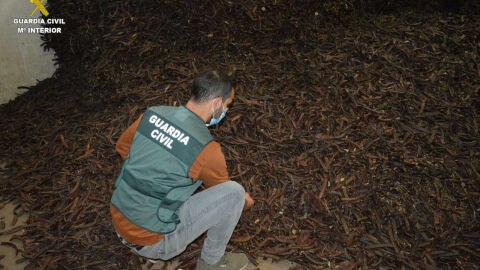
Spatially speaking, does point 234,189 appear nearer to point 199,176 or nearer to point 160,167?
point 199,176

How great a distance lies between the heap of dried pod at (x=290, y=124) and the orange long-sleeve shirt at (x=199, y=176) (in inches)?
37.0

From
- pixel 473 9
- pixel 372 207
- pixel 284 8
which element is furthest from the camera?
pixel 473 9

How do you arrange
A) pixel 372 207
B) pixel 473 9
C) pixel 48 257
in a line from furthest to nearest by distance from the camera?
pixel 473 9, pixel 372 207, pixel 48 257

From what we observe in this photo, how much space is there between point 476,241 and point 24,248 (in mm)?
4410

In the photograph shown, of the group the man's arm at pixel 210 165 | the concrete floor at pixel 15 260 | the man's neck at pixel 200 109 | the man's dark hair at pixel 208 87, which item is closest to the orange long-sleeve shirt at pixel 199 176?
the man's arm at pixel 210 165

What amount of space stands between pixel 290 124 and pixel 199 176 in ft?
6.27

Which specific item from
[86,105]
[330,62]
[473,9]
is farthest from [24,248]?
[473,9]

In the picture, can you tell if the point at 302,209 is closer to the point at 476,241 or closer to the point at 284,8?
the point at 476,241

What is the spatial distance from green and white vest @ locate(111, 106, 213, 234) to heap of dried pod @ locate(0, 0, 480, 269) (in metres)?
1.12

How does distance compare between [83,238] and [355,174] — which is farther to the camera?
[355,174]

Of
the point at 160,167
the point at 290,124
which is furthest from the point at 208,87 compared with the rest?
the point at 290,124

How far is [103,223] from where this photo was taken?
3451 mm

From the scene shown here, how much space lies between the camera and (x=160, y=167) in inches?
86.7

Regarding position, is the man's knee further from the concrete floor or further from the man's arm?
the concrete floor
